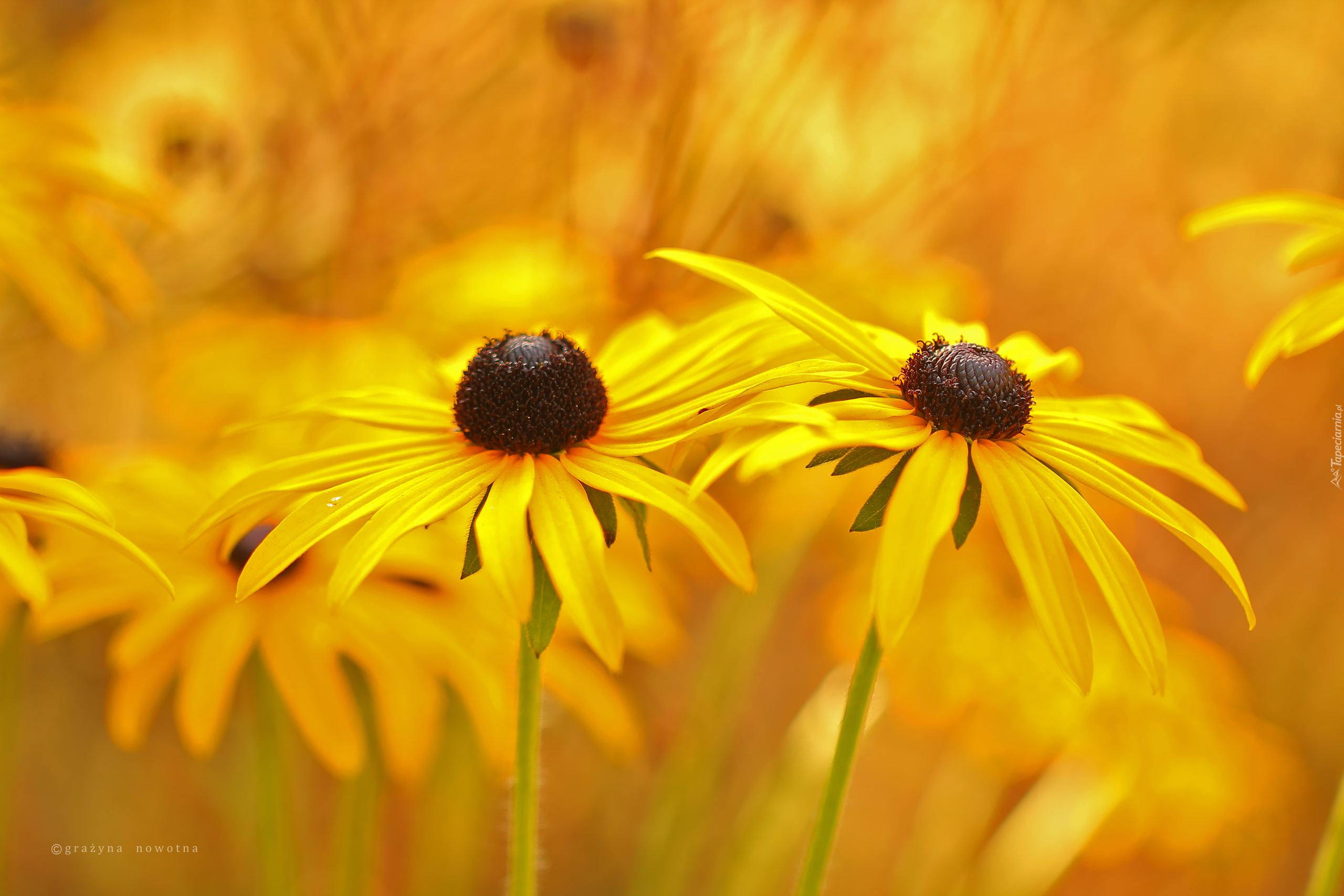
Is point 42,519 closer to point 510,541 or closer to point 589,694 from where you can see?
point 510,541

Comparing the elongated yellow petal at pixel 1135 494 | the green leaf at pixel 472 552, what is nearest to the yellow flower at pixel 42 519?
the green leaf at pixel 472 552

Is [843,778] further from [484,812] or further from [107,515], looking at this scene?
[484,812]

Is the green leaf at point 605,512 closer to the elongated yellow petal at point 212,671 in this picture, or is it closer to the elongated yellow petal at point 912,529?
the elongated yellow petal at point 912,529

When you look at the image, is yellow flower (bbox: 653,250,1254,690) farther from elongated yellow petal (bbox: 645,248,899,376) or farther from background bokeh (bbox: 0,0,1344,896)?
background bokeh (bbox: 0,0,1344,896)

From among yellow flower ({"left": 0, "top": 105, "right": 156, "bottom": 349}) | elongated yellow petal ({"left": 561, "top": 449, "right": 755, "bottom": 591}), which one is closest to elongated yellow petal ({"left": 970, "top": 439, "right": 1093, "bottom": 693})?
elongated yellow petal ({"left": 561, "top": 449, "right": 755, "bottom": 591})

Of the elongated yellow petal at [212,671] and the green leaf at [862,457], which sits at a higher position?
the elongated yellow petal at [212,671]

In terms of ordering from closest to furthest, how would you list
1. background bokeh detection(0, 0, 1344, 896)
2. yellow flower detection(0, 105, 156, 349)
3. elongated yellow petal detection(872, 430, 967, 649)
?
elongated yellow petal detection(872, 430, 967, 649), yellow flower detection(0, 105, 156, 349), background bokeh detection(0, 0, 1344, 896)
